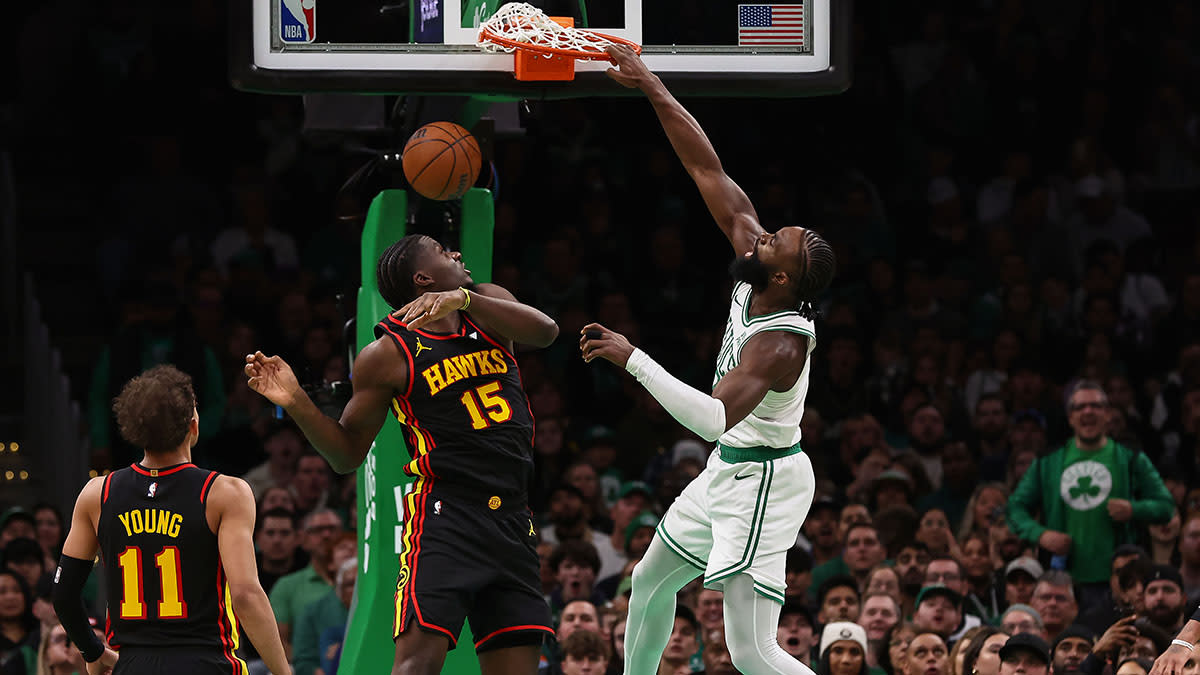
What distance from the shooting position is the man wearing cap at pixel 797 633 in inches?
368

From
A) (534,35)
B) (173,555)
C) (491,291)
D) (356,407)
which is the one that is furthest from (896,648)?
(173,555)

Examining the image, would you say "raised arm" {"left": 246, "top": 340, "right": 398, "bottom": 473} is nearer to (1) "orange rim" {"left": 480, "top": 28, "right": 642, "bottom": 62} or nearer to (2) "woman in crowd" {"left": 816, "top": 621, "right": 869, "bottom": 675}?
(1) "orange rim" {"left": 480, "top": 28, "right": 642, "bottom": 62}

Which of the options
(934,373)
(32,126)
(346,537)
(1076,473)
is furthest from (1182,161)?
Answer: (32,126)

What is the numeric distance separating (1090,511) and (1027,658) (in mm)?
2585

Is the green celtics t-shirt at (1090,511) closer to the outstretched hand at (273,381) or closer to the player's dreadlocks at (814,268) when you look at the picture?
the player's dreadlocks at (814,268)

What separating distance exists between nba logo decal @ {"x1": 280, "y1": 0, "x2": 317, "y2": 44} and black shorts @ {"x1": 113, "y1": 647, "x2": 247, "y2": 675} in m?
2.80

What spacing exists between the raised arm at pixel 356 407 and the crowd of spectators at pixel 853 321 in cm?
181

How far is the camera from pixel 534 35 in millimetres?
7324

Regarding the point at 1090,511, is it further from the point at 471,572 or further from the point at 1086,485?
the point at 471,572

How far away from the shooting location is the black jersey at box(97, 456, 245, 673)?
5.67 m

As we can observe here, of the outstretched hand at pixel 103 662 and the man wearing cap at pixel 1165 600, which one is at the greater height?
the outstretched hand at pixel 103 662

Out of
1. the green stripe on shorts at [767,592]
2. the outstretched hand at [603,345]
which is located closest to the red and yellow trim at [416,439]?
the outstretched hand at [603,345]

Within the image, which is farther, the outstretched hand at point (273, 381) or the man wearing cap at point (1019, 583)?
the man wearing cap at point (1019, 583)

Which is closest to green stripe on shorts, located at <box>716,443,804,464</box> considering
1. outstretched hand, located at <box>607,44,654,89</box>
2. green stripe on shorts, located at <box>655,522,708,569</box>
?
green stripe on shorts, located at <box>655,522,708,569</box>
